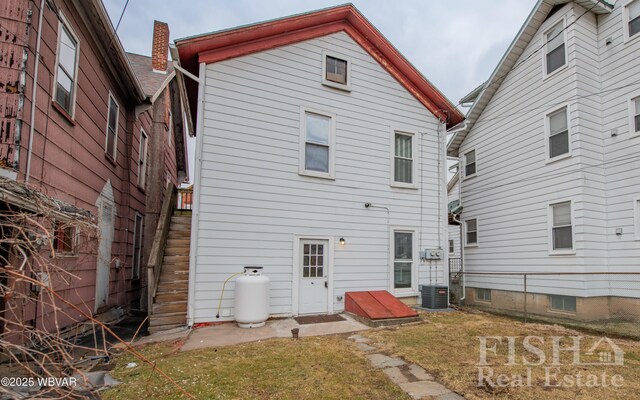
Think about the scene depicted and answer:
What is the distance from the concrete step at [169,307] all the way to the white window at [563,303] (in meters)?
9.06

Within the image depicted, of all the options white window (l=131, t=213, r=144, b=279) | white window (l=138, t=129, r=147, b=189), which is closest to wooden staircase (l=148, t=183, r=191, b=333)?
white window (l=131, t=213, r=144, b=279)

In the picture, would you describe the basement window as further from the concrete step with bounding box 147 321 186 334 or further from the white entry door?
the white entry door

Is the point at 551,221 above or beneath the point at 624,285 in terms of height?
above

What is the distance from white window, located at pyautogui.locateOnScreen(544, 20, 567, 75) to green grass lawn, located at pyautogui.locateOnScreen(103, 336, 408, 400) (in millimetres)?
9631

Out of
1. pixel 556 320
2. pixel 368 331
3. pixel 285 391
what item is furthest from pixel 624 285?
pixel 285 391

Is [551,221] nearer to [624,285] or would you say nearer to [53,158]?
[624,285]

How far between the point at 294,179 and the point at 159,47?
313 inches

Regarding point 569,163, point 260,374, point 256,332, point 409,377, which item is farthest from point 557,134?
point 260,374

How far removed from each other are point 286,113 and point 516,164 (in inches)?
292

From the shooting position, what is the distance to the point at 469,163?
42.9ft

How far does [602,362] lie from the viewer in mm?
4910

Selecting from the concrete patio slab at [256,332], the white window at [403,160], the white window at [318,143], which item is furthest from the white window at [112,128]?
the white window at [403,160]

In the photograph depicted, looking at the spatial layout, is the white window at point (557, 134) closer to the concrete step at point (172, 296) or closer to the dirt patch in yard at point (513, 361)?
the dirt patch in yard at point (513, 361)

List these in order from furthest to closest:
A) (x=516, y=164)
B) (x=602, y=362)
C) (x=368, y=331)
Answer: (x=516, y=164), (x=368, y=331), (x=602, y=362)
